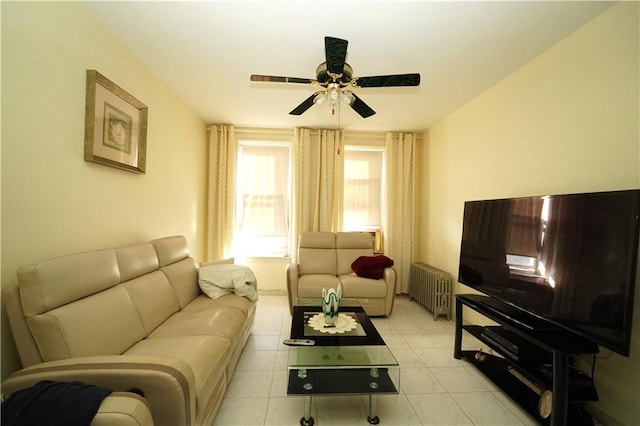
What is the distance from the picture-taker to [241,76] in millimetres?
2426

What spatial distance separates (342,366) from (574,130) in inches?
90.3

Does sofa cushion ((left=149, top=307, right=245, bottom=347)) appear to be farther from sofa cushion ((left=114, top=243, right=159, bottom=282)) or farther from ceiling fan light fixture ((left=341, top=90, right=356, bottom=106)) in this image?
ceiling fan light fixture ((left=341, top=90, right=356, bottom=106))

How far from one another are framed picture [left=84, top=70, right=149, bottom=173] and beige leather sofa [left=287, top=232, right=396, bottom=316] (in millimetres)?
1971

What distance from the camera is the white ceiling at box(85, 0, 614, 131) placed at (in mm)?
1596

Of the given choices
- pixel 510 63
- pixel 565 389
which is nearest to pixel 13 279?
pixel 565 389

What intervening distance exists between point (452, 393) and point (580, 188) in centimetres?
172

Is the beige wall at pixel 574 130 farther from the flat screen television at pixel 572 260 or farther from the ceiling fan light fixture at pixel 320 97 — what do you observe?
the ceiling fan light fixture at pixel 320 97

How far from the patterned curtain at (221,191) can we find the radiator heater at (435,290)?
2861 millimetres

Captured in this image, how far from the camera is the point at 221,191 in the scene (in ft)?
12.5

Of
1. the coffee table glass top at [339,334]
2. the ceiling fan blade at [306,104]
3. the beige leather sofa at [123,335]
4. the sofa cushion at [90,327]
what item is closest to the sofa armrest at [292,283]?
the coffee table glass top at [339,334]

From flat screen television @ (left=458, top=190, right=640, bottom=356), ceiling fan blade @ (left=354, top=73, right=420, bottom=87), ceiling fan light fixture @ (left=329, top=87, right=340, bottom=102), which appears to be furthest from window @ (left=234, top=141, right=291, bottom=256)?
flat screen television @ (left=458, top=190, right=640, bottom=356)

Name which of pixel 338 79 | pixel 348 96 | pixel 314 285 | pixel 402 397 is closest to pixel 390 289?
pixel 314 285

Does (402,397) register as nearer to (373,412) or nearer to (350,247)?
(373,412)

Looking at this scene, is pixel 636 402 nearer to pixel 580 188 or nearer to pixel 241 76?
pixel 580 188
